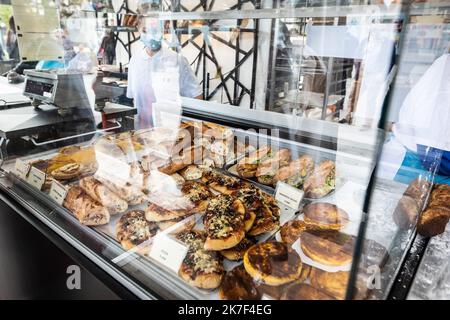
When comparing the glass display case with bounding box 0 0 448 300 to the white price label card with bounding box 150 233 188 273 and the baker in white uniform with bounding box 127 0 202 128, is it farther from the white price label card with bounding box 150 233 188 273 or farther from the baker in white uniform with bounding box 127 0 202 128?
the baker in white uniform with bounding box 127 0 202 128

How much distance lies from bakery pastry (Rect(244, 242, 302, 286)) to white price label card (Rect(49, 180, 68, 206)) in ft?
3.07

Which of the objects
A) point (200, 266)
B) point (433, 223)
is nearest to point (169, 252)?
point (200, 266)

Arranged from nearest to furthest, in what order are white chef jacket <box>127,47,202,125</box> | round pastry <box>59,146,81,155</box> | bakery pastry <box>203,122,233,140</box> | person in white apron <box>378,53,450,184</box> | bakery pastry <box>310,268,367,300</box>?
1. bakery pastry <box>310,268,367,300</box>
2. round pastry <box>59,146,81,155</box>
3. bakery pastry <box>203,122,233,140</box>
4. person in white apron <box>378,53,450,184</box>
5. white chef jacket <box>127,47,202,125</box>

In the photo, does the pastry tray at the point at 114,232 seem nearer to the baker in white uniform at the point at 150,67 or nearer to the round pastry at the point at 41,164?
the round pastry at the point at 41,164

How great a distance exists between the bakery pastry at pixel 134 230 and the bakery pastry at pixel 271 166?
27.0 inches

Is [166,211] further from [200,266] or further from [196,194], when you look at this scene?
[200,266]

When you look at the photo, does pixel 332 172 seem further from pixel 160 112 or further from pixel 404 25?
pixel 160 112

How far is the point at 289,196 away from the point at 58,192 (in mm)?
1138

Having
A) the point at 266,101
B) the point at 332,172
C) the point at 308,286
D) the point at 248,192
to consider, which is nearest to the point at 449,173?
the point at 332,172

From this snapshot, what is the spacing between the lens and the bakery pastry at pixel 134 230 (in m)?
1.19

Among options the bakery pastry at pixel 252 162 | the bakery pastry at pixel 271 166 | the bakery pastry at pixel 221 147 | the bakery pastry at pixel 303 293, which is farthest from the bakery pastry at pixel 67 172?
the bakery pastry at pixel 303 293

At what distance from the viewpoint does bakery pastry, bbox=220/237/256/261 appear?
1148mm

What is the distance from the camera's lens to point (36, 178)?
162 cm

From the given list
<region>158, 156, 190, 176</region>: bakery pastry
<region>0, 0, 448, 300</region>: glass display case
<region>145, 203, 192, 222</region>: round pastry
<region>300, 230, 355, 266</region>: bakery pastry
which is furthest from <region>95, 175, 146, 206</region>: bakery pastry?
<region>300, 230, 355, 266</region>: bakery pastry
